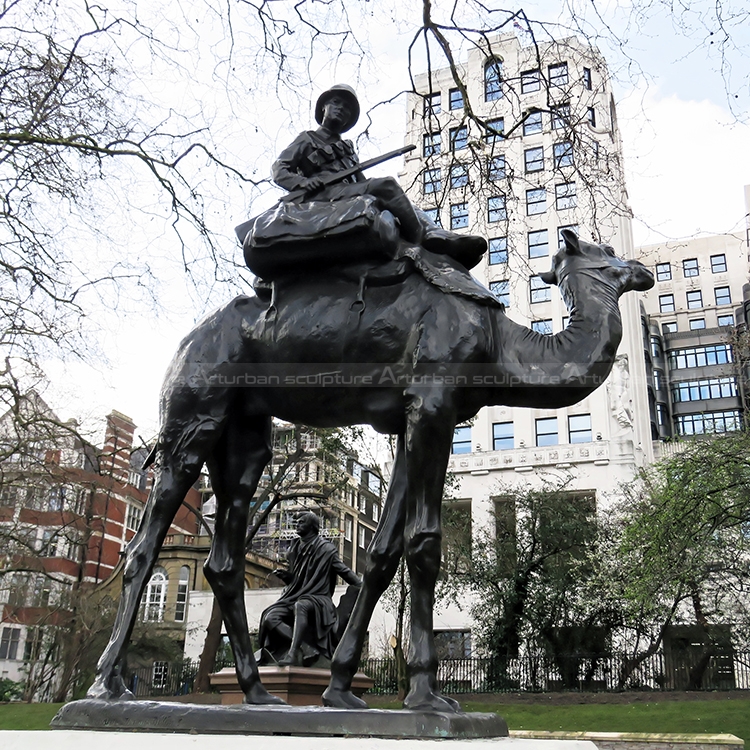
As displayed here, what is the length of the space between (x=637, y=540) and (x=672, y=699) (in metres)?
7.63

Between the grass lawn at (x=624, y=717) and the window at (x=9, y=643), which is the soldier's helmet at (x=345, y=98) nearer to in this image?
the grass lawn at (x=624, y=717)

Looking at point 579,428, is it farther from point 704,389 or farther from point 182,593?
point 182,593

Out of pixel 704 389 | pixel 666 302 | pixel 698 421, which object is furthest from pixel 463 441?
pixel 666 302

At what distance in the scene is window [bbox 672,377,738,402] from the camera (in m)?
64.4

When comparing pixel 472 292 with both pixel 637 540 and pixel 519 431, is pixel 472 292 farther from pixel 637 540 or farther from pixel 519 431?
pixel 519 431

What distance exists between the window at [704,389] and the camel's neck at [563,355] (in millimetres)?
66304

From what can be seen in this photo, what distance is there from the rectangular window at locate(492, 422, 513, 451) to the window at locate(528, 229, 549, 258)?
10.5 m

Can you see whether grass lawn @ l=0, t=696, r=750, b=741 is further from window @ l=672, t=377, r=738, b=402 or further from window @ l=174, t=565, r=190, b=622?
window @ l=672, t=377, r=738, b=402

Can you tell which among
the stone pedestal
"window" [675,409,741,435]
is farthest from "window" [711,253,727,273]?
the stone pedestal

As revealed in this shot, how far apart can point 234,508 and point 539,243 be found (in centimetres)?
4575

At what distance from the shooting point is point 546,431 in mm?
45688

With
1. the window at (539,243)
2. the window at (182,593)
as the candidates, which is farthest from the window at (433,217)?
the window at (182,593)

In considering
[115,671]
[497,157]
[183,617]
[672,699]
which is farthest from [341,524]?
[115,671]

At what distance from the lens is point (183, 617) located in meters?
48.9
